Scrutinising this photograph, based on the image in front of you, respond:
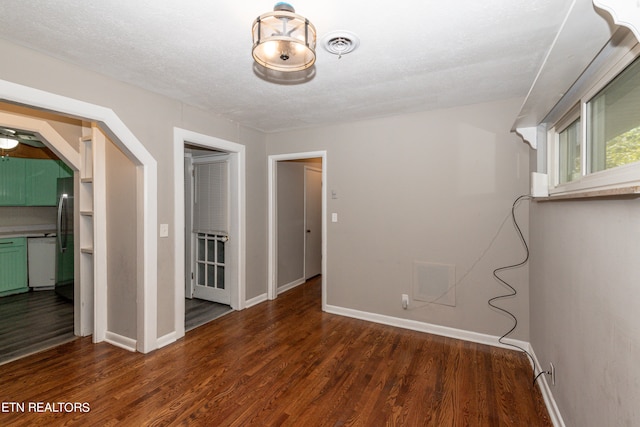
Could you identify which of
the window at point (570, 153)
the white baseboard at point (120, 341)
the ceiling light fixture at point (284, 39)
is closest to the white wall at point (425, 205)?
the window at point (570, 153)

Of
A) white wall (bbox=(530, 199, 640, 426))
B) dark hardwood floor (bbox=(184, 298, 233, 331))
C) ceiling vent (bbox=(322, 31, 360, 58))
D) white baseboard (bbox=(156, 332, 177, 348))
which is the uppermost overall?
ceiling vent (bbox=(322, 31, 360, 58))

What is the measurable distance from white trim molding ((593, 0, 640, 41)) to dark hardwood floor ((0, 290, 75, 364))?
435cm

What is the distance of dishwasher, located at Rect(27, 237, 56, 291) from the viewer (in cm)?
455

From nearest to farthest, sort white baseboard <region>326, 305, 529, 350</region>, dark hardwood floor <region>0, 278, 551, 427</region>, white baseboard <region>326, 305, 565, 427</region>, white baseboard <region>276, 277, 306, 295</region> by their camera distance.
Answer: dark hardwood floor <region>0, 278, 551, 427</region>, white baseboard <region>326, 305, 565, 427</region>, white baseboard <region>326, 305, 529, 350</region>, white baseboard <region>276, 277, 306, 295</region>

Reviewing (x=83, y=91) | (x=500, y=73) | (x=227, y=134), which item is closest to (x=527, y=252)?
(x=500, y=73)

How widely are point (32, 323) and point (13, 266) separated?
1.77 m

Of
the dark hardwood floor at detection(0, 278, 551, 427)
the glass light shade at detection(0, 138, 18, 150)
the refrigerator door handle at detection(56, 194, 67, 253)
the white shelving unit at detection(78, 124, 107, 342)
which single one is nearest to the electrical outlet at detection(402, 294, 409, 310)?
the dark hardwood floor at detection(0, 278, 551, 427)

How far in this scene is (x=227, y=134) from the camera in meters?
3.49

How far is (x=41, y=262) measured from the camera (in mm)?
4613

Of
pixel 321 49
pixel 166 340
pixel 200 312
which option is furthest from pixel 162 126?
pixel 200 312

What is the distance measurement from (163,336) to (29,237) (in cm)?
354

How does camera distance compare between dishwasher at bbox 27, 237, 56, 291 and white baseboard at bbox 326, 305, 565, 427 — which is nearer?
white baseboard at bbox 326, 305, 565, 427

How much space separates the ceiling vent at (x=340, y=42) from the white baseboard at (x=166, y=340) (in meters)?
2.88

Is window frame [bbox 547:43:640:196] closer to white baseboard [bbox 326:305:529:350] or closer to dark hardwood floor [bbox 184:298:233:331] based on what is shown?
white baseboard [bbox 326:305:529:350]
